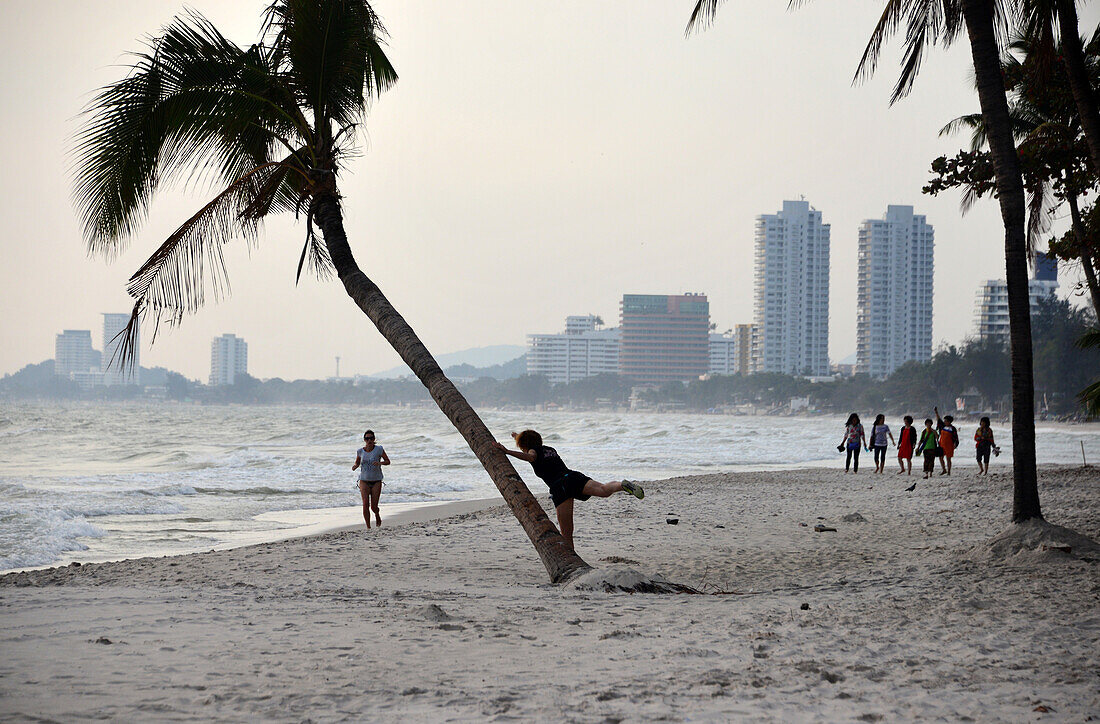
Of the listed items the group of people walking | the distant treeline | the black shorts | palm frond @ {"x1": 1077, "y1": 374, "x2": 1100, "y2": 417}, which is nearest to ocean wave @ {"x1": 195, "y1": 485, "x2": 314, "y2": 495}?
the group of people walking

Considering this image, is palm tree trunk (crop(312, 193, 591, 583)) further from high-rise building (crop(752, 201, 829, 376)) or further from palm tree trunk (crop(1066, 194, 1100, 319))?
high-rise building (crop(752, 201, 829, 376))

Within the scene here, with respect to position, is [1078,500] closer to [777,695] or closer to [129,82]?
[777,695]

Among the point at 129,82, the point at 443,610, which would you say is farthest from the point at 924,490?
the point at 129,82

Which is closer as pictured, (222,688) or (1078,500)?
(222,688)

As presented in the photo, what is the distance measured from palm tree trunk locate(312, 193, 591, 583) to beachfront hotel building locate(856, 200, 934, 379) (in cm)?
18142

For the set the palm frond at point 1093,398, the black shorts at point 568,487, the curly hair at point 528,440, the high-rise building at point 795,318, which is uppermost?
the high-rise building at point 795,318

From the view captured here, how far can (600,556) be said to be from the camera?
9.26 metres

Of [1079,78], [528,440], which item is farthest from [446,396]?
[1079,78]

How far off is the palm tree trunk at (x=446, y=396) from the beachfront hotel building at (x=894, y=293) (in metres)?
181

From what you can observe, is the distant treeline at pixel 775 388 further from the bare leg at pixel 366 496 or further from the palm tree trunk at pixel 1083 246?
the bare leg at pixel 366 496

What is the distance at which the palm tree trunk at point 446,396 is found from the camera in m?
7.12

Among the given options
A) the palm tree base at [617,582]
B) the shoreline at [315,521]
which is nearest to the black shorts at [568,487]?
the palm tree base at [617,582]

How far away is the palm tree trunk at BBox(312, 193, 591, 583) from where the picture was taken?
7.12 meters

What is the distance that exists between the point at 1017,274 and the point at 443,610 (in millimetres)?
5956
